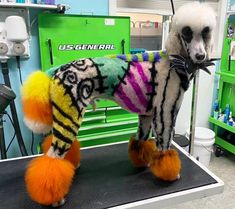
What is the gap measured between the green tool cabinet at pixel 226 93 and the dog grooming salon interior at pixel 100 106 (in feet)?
1.93

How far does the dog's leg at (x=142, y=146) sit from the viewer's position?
3.23 feet

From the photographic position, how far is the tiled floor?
5.23 feet

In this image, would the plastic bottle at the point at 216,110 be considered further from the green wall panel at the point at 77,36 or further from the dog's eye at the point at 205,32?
the dog's eye at the point at 205,32

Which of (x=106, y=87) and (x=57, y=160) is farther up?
(x=106, y=87)

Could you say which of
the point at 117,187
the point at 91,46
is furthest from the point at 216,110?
the point at 117,187

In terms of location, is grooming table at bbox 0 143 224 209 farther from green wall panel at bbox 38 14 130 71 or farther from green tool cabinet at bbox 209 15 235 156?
green tool cabinet at bbox 209 15 235 156

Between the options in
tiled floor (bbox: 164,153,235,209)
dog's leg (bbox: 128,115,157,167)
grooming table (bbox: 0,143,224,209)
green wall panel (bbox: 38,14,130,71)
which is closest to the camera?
grooming table (bbox: 0,143,224,209)

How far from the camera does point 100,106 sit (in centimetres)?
155

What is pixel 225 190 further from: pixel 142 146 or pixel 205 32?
pixel 205 32

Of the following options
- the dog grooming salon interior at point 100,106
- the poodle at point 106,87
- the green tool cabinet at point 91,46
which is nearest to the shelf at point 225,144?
the dog grooming salon interior at point 100,106

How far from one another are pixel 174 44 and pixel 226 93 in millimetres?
1598

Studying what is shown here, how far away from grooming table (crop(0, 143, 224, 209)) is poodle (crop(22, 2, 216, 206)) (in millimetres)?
96

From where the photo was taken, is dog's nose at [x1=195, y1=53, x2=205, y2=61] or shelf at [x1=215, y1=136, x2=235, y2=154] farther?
shelf at [x1=215, y1=136, x2=235, y2=154]

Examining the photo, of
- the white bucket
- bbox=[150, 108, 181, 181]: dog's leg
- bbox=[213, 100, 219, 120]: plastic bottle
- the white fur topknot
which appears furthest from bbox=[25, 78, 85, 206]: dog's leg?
bbox=[213, 100, 219, 120]: plastic bottle
